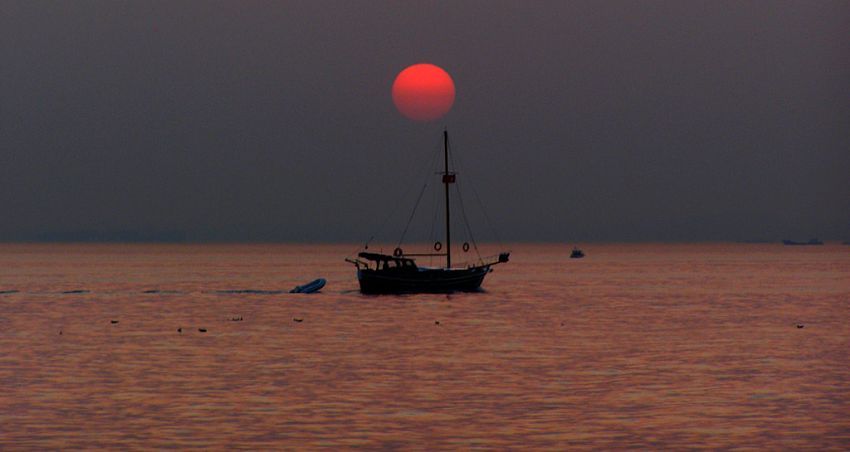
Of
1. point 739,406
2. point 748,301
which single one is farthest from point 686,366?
point 748,301

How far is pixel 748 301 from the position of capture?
119 m

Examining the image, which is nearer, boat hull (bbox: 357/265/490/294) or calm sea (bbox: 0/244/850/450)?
calm sea (bbox: 0/244/850/450)

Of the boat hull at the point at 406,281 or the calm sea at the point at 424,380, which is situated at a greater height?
the boat hull at the point at 406,281

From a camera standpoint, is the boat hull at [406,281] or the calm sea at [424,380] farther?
the boat hull at [406,281]

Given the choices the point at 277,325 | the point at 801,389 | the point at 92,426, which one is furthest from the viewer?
the point at 277,325

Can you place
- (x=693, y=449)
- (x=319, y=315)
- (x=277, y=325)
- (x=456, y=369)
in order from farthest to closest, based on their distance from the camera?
(x=319, y=315) < (x=277, y=325) < (x=456, y=369) < (x=693, y=449)

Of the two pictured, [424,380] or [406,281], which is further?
[406,281]

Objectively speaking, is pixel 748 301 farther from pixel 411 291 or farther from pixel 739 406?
pixel 739 406

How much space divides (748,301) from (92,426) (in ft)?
313

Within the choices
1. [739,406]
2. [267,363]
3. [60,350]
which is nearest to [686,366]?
[739,406]

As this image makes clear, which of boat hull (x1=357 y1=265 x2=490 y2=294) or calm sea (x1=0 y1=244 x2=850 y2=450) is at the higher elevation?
boat hull (x1=357 y1=265 x2=490 y2=294)

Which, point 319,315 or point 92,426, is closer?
point 92,426

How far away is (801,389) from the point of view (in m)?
42.4

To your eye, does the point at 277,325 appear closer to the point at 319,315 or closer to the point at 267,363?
the point at 319,315
